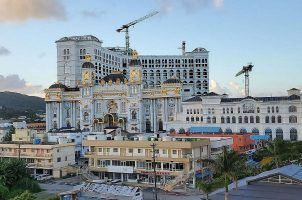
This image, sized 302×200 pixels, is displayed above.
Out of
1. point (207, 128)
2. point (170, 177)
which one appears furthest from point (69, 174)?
point (207, 128)

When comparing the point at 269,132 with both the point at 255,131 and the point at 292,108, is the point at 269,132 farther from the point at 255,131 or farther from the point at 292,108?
the point at 292,108

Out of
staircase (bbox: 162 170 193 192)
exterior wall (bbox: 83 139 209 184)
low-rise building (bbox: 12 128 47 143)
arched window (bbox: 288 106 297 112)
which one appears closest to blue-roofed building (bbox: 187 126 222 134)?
arched window (bbox: 288 106 297 112)

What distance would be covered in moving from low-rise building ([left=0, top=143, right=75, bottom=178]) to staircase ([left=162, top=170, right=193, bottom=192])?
70.5ft

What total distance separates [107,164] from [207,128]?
41.4 metres

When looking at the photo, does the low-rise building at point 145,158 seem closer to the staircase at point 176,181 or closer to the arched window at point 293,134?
the staircase at point 176,181

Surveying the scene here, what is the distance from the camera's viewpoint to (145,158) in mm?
65438

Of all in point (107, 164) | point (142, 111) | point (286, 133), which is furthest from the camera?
point (142, 111)

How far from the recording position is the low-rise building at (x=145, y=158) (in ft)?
205

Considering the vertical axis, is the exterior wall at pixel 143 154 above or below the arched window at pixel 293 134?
below

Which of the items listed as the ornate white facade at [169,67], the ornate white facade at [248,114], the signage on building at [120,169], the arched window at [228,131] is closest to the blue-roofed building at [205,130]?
the arched window at [228,131]

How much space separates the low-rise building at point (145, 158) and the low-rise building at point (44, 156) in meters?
6.65

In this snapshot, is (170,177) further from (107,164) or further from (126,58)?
(126,58)

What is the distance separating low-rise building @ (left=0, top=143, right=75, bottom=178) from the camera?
74062 mm

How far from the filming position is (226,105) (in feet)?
346
